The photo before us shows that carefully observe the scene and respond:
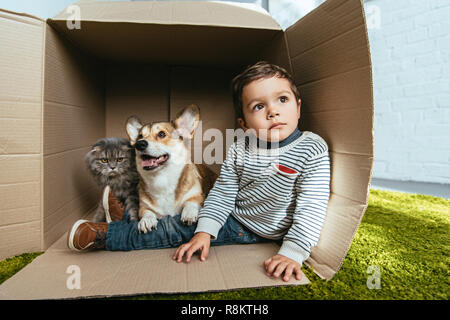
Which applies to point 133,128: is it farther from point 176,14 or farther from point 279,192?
point 279,192

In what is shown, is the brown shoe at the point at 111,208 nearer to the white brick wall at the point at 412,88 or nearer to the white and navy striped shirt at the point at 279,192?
the white and navy striped shirt at the point at 279,192

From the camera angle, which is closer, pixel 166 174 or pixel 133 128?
pixel 166 174

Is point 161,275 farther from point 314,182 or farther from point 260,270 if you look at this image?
point 314,182

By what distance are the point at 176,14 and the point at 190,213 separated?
578 millimetres

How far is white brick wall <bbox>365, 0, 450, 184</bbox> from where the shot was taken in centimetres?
138

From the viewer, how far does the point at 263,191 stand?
31.0 inches

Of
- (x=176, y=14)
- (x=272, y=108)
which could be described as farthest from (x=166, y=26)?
(x=272, y=108)

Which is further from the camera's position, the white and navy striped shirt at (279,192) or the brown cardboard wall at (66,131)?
the brown cardboard wall at (66,131)

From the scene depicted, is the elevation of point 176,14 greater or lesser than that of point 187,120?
greater

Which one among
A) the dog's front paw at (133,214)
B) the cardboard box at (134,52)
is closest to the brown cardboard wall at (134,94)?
the cardboard box at (134,52)

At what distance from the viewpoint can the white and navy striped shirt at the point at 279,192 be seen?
0.70m

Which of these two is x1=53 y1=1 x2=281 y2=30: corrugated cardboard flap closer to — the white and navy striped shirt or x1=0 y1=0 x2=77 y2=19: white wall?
the white and navy striped shirt

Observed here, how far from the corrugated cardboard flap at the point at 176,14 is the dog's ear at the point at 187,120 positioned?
261 millimetres

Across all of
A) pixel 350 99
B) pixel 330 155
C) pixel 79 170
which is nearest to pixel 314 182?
pixel 330 155
